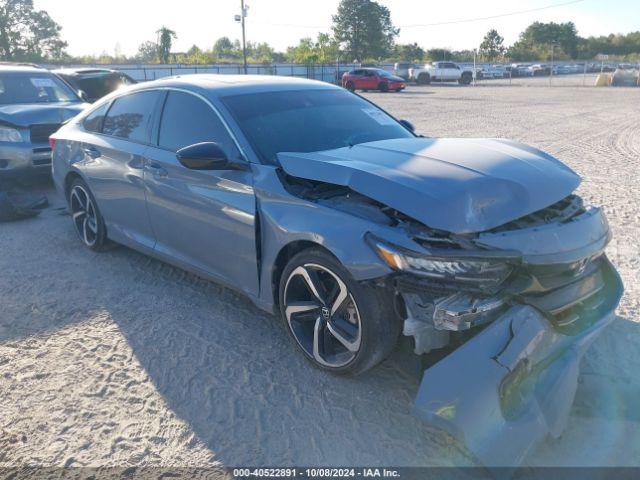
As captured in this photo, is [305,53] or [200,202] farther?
[305,53]

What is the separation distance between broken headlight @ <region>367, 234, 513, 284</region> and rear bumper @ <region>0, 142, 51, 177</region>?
6524 millimetres

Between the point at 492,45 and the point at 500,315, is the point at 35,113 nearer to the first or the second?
the point at 500,315

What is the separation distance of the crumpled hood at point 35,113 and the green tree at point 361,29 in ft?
247

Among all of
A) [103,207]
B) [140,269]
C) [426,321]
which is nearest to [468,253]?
[426,321]

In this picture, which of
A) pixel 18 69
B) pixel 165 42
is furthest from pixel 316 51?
pixel 18 69

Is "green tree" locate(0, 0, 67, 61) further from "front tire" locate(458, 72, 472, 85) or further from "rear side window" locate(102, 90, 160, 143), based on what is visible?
"rear side window" locate(102, 90, 160, 143)

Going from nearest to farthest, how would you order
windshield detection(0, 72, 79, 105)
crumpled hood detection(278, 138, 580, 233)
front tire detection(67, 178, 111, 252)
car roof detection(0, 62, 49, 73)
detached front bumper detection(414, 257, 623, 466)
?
1. detached front bumper detection(414, 257, 623, 466)
2. crumpled hood detection(278, 138, 580, 233)
3. front tire detection(67, 178, 111, 252)
4. windshield detection(0, 72, 79, 105)
5. car roof detection(0, 62, 49, 73)

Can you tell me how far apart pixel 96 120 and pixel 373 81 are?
29794mm

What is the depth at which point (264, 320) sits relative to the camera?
3.93m

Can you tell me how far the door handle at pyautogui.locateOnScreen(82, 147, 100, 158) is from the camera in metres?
4.96

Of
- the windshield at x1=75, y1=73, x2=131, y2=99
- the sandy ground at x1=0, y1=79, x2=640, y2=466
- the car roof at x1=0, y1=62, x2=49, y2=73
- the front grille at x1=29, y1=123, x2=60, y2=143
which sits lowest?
the sandy ground at x1=0, y1=79, x2=640, y2=466

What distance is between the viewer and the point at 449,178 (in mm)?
2943

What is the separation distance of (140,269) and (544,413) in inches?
147

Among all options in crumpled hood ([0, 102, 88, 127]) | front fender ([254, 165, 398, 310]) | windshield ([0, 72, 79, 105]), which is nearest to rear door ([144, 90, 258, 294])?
front fender ([254, 165, 398, 310])
